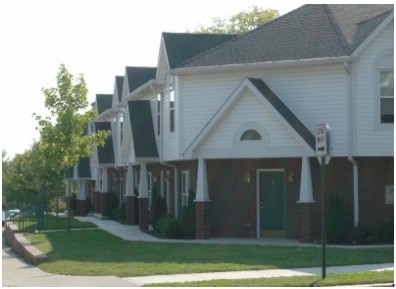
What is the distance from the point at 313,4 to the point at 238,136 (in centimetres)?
655

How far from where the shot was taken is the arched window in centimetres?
2398

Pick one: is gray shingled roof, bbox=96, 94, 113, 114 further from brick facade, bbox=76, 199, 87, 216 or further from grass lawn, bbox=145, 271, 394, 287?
grass lawn, bbox=145, 271, 394, 287

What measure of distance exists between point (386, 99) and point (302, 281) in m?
10.3

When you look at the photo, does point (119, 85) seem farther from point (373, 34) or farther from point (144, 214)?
point (373, 34)

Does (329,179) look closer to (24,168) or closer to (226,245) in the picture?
(226,245)

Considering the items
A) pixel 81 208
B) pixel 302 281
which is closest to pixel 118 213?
pixel 81 208

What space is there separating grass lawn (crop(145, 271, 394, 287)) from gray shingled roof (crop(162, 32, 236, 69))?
13186 mm

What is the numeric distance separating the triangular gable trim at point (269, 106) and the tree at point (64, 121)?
5.84m

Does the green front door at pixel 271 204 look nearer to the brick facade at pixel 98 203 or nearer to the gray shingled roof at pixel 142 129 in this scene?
the gray shingled roof at pixel 142 129

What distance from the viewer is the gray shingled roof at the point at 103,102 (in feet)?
160

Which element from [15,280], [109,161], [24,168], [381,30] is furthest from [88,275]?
[24,168]

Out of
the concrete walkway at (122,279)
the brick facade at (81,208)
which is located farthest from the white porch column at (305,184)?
the brick facade at (81,208)

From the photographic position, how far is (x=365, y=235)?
23.0 meters

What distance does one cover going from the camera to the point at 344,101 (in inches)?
915
